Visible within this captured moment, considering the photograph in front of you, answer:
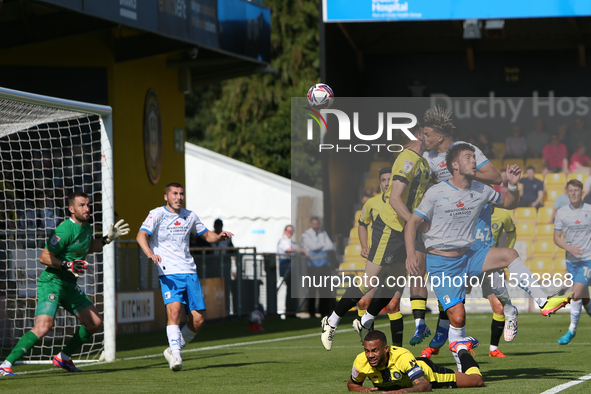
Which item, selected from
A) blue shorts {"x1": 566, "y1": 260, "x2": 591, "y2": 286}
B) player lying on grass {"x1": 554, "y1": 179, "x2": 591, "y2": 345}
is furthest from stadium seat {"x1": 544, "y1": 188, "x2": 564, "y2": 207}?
blue shorts {"x1": 566, "y1": 260, "x2": 591, "y2": 286}

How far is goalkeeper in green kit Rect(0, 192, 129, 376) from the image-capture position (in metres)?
9.73

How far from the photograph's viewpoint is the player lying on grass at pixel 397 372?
6.88m

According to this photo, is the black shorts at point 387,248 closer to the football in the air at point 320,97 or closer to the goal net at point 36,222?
the football in the air at point 320,97

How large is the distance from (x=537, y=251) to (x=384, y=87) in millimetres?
12159

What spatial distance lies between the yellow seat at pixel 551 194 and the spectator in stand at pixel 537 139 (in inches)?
134

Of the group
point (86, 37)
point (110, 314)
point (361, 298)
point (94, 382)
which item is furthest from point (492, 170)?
point (86, 37)

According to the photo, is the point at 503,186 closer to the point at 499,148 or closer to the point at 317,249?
the point at 317,249

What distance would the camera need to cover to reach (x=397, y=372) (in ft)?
23.1

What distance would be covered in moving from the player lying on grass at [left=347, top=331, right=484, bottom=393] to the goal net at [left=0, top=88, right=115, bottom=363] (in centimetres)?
503

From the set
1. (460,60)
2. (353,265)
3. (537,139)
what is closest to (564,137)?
(537,139)

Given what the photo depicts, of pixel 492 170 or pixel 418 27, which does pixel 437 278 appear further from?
pixel 418 27

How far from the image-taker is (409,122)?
9.73m

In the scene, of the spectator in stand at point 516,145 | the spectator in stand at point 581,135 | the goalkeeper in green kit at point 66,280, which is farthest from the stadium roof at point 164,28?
Answer: the spectator in stand at point 581,135

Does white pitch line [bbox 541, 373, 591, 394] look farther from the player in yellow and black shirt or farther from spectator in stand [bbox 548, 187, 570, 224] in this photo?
spectator in stand [bbox 548, 187, 570, 224]
